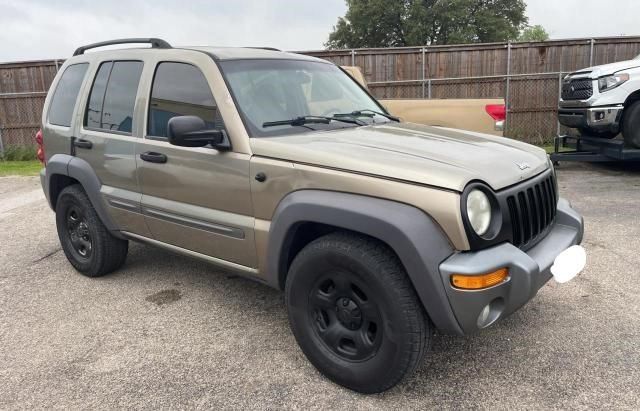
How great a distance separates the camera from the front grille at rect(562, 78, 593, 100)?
8355mm

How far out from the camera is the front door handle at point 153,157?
3.45 meters

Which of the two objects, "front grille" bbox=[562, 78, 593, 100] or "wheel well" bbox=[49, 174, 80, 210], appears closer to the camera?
"wheel well" bbox=[49, 174, 80, 210]

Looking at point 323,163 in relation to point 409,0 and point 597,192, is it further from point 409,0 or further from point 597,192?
point 409,0

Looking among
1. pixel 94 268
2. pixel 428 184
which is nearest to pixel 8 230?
pixel 94 268

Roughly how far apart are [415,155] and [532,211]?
0.72 m

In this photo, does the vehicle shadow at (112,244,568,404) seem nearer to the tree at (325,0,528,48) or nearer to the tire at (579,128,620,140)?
the tire at (579,128,620,140)

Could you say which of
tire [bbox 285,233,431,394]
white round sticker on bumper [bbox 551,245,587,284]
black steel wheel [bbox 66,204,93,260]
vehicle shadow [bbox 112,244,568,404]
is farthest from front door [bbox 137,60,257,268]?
white round sticker on bumper [bbox 551,245,587,284]

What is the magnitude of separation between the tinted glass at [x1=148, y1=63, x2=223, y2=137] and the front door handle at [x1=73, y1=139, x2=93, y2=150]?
2.51 ft

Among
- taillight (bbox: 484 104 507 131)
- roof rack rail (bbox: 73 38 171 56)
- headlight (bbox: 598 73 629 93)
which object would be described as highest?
roof rack rail (bbox: 73 38 171 56)

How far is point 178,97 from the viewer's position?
3451mm

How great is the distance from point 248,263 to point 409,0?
3694 centimetres

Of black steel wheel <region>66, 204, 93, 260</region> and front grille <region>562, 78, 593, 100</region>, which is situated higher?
front grille <region>562, 78, 593, 100</region>

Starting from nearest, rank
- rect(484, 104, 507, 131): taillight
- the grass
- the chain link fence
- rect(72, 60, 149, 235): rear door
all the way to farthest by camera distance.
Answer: rect(72, 60, 149, 235): rear door < rect(484, 104, 507, 131): taillight < the grass < the chain link fence

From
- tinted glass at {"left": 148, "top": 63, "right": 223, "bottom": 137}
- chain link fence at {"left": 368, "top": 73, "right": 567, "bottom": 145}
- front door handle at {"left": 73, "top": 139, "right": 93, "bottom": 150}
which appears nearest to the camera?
tinted glass at {"left": 148, "top": 63, "right": 223, "bottom": 137}
